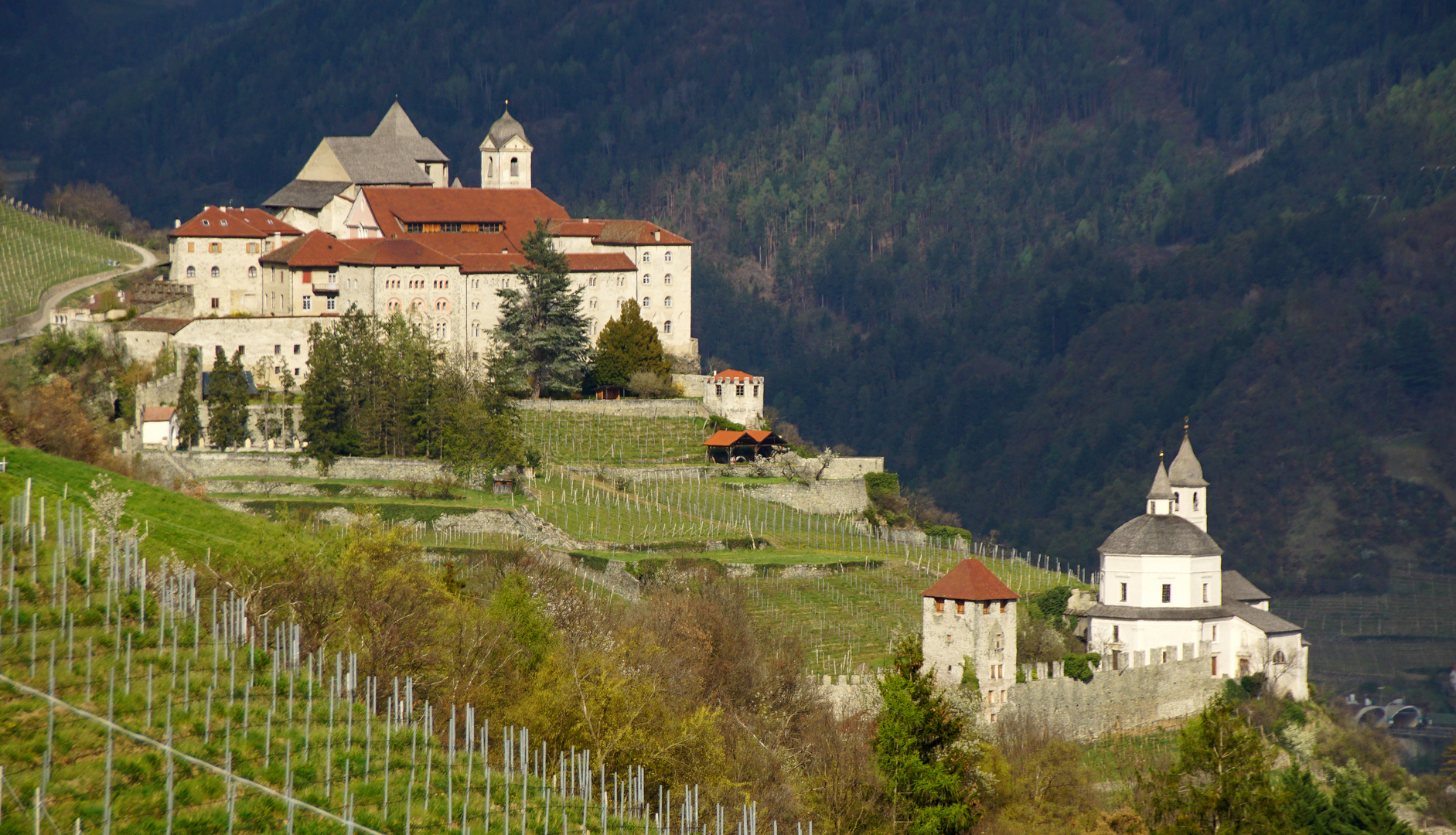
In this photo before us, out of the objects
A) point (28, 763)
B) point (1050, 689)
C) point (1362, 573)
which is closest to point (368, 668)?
point (28, 763)

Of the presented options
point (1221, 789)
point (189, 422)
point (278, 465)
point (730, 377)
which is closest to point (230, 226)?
point (189, 422)

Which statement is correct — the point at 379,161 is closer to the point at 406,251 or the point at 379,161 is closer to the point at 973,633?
the point at 406,251

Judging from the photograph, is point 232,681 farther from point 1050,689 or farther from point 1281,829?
point 1050,689

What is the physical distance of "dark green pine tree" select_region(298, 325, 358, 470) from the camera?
7231 cm

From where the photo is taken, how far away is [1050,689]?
5872cm

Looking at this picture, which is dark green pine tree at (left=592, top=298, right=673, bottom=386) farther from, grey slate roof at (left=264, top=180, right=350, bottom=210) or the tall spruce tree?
the tall spruce tree

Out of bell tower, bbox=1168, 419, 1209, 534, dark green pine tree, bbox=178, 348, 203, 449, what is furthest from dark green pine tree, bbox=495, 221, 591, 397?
bell tower, bbox=1168, 419, 1209, 534

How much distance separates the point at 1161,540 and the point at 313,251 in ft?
128

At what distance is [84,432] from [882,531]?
31.0 metres

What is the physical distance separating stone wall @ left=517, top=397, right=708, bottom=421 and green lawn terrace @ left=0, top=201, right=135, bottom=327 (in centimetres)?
2538

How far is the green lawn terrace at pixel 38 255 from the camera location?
3686 inches

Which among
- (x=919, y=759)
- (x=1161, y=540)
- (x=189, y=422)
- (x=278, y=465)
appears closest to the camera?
(x=919, y=759)

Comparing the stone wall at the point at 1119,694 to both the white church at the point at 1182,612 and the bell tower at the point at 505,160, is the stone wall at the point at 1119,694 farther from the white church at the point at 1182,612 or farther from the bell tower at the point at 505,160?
the bell tower at the point at 505,160

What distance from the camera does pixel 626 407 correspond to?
83.2m
